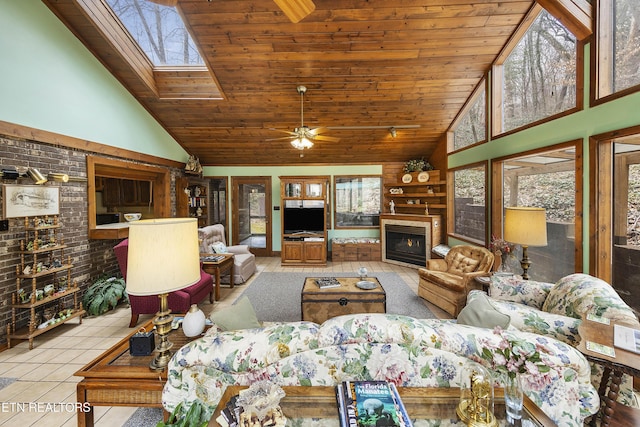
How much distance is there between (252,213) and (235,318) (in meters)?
5.53

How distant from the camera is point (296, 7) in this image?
2029 mm

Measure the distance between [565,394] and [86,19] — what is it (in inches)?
223

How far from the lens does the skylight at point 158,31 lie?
11.8 ft

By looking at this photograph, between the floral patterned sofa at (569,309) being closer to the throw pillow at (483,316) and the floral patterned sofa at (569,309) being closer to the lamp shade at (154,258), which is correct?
the throw pillow at (483,316)

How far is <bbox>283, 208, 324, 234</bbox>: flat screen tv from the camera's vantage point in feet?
20.5

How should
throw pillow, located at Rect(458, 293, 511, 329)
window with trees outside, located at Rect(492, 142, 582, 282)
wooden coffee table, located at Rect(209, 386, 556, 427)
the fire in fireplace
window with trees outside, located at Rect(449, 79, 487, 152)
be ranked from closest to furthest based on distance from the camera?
wooden coffee table, located at Rect(209, 386, 556, 427) → throw pillow, located at Rect(458, 293, 511, 329) → window with trees outside, located at Rect(492, 142, 582, 282) → window with trees outside, located at Rect(449, 79, 487, 152) → the fire in fireplace

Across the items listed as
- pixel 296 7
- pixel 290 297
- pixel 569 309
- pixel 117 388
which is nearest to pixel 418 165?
pixel 290 297

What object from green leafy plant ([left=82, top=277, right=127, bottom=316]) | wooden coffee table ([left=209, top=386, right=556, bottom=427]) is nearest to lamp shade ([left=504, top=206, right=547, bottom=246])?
wooden coffee table ([left=209, top=386, right=556, bottom=427])

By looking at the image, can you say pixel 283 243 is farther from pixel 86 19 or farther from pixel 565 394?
pixel 565 394

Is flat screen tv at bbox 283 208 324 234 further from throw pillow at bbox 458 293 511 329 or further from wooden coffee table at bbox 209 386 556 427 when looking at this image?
wooden coffee table at bbox 209 386 556 427

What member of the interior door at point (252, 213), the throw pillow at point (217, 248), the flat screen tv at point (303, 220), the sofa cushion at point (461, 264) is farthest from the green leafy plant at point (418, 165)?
the throw pillow at point (217, 248)

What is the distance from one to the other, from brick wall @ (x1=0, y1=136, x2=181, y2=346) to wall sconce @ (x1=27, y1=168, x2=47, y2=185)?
0.29 ft

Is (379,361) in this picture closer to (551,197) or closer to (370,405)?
(370,405)

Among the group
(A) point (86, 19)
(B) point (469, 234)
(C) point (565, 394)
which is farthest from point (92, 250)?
(B) point (469, 234)
